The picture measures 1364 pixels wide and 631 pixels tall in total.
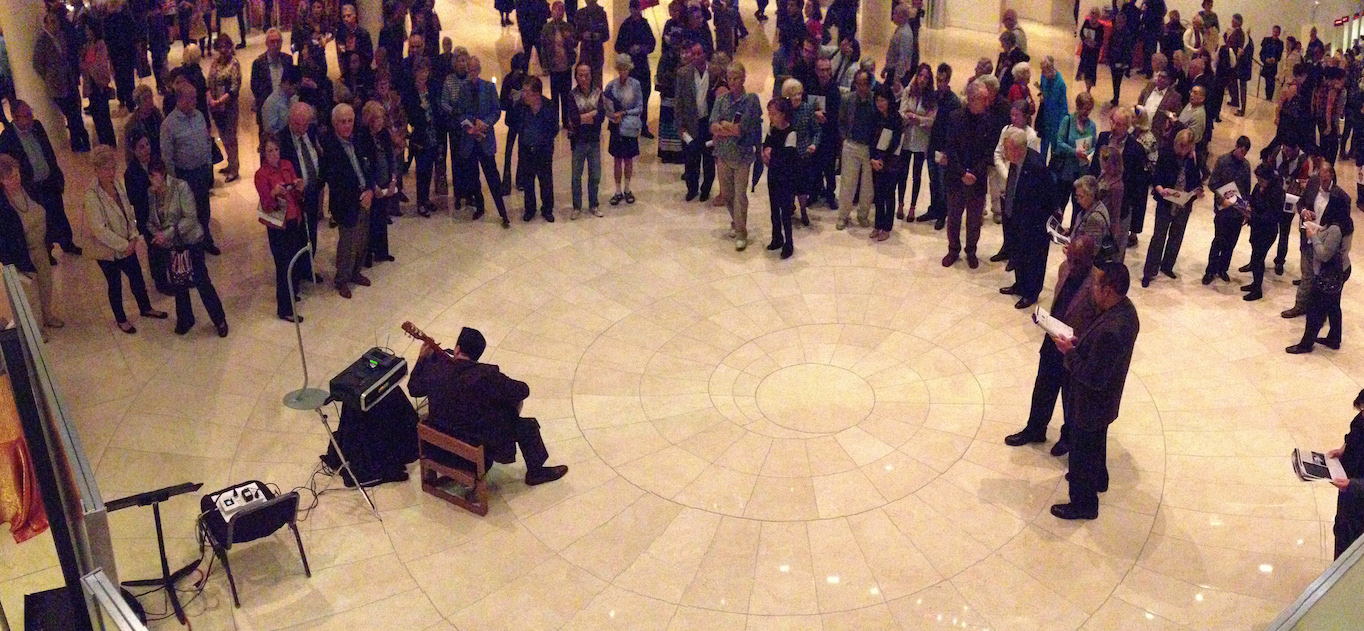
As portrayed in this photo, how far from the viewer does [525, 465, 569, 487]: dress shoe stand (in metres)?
8.07

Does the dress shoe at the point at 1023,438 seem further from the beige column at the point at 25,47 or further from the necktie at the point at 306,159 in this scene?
the beige column at the point at 25,47

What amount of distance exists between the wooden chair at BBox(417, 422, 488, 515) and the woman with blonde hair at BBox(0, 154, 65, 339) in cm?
412

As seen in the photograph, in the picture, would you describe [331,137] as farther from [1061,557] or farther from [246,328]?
[1061,557]

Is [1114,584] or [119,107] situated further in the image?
[119,107]

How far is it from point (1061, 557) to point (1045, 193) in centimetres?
369

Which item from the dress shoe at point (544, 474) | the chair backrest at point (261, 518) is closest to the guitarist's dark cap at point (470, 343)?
the dress shoe at point (544, 474)

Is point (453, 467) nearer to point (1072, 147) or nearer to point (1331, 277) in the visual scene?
point (1072, 147)

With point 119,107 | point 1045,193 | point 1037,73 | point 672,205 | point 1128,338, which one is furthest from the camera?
point 1037,73

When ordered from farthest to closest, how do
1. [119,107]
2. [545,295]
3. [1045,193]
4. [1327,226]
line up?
1. [119,107]
2. [545,295]
3. [1045,193]
4. [1327,226]

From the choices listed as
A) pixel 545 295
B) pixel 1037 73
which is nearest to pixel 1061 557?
pixel 545 295

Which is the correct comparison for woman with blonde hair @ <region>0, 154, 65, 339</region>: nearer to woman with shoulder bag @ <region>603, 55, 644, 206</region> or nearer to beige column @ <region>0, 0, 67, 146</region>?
beige column @ <region>0, 0, 67, 146</region>

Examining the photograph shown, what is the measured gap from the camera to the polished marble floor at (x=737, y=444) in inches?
279

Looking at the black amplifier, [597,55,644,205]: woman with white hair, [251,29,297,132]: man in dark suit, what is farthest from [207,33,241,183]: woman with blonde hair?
the black amplifier

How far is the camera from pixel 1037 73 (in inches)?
731
